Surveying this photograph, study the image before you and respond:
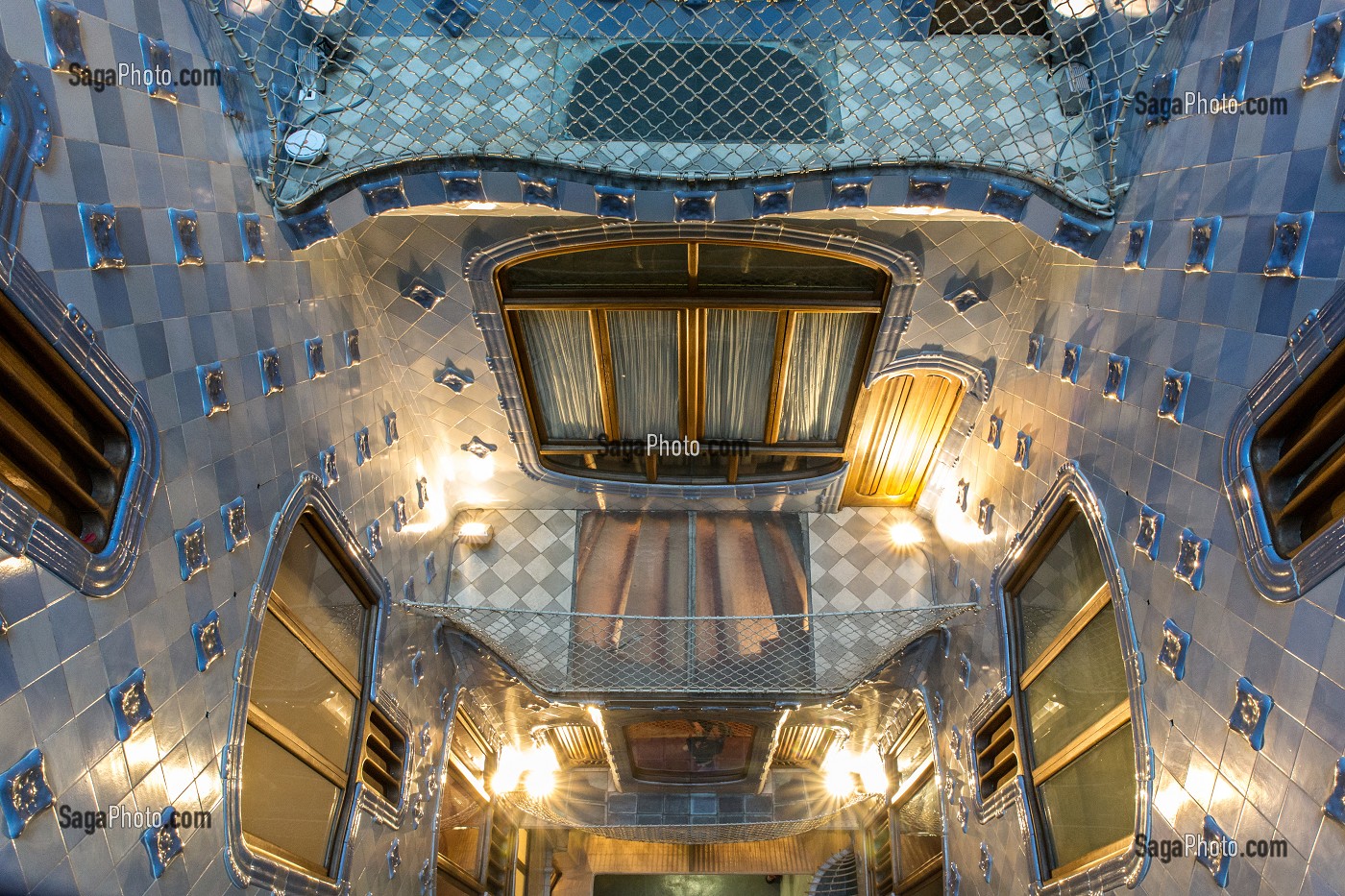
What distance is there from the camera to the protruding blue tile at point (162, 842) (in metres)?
3.42

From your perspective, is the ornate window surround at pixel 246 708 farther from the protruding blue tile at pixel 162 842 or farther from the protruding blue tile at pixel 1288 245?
the protruding blue tile at pixel 1288 245

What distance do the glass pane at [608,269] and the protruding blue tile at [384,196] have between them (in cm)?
117

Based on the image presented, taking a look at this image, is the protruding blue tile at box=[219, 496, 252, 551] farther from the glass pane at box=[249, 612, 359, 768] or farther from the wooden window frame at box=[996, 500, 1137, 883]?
the wooden window frame at box=[996, 500, 1137, 883]

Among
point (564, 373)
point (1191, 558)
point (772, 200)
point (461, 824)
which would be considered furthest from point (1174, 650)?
point (461, 824)

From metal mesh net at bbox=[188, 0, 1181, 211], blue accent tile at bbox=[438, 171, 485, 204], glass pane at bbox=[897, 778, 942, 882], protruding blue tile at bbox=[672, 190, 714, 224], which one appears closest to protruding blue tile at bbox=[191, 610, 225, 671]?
metal mesh net at bbox=[188, 0, 1181, 211]

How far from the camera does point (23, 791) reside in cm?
270

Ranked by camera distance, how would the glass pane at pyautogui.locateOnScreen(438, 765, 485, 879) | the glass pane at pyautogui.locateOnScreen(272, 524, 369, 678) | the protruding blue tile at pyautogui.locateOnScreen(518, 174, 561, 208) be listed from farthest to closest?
the glass pane at pyautogui.locateOnScreen(438, 765, 485, 879)
the glass pane at pyautogui.locateOnScreen(272, 524, 369, 678)
the protruding blue tile at pyautogui.locateOnScreen(518, 174, 561, 208)

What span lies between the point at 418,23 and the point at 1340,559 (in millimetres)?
4690

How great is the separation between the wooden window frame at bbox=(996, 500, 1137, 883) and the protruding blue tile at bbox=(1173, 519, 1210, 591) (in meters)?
0.67

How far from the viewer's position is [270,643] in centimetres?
460

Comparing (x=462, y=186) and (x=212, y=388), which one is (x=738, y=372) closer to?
(x=462, y=186)

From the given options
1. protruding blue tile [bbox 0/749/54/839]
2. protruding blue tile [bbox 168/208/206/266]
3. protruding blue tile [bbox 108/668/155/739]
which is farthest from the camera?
protruding blue tile [bbox 168/208/206/266]

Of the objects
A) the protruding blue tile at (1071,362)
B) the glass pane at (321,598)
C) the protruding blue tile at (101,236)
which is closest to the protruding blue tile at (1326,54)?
the protruding blue tile at (1071,362)

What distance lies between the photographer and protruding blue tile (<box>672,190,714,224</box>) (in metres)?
4.66
